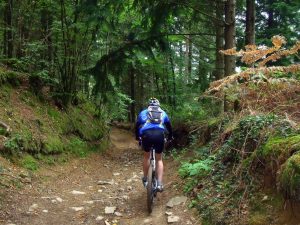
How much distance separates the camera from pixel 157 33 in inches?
469

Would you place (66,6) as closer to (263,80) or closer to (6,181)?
(6,181)

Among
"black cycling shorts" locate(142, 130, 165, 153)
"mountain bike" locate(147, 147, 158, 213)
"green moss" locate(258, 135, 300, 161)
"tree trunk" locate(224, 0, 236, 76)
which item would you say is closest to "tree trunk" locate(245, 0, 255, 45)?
"tree trunk" locate(224, 0, 236, 76)

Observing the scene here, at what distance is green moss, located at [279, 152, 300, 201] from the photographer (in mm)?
4464

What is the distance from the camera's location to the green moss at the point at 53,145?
10658 millimetres

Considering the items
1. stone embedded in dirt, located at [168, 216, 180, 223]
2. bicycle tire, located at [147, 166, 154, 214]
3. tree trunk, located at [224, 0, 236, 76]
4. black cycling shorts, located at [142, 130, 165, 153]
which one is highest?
tree trunk, located at [224, 0, 236, 76]

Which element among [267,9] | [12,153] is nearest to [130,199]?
[12,153]

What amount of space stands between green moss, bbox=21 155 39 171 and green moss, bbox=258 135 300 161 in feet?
19.4

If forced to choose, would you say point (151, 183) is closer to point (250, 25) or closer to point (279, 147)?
point (279, 147)

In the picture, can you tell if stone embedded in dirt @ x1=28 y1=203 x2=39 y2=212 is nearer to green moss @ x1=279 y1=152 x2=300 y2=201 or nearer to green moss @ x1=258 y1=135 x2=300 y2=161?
green moss @ x1=258 y1=135 x2=300 y2=161

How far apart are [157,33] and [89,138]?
5150mm

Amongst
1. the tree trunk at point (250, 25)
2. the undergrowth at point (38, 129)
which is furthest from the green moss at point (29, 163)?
the tree trunk at point (250, 25)

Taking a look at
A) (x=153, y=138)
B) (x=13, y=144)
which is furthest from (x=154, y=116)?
(x=13, y=144)

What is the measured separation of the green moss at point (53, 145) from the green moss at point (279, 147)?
6.75 metres

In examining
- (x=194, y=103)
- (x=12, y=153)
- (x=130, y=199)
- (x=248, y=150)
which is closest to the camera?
(x=248, y=150)
